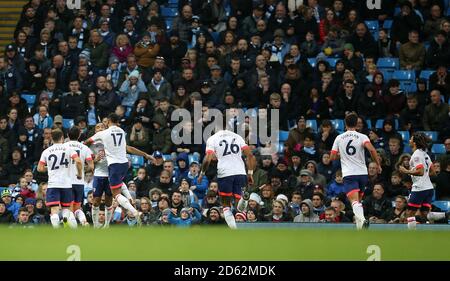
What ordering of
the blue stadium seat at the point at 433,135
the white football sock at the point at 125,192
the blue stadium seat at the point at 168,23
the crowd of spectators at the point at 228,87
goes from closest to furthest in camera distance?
1. the white football sock at the point at 125,192
2. the crowd of spectators at the point at 228,87
3. the blue stadium seat at the point at 433,135
4. the blue stadium seat at the point at 168,23

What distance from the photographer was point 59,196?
65.0ft

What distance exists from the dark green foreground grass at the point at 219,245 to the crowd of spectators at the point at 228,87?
6.49 meters

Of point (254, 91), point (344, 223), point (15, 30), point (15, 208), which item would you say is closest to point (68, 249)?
point (344, 223)

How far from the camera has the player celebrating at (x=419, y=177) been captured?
20.2 meters

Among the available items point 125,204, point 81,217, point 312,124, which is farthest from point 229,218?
point 312,124

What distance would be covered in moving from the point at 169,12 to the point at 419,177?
1080 centimetres

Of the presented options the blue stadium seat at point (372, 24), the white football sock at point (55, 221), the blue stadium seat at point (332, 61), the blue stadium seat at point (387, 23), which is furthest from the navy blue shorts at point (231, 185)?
the blue stadium seat at point (387, 23)

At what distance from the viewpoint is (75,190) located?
2028 cm

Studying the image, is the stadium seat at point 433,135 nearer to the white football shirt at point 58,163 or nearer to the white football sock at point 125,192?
the white football sock at point 125,192

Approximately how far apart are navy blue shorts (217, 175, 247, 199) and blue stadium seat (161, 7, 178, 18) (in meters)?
9.50

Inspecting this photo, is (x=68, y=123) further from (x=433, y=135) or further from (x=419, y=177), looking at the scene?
(x=419, y=177)

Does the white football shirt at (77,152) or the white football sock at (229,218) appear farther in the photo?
the white football sock at (229,218)
